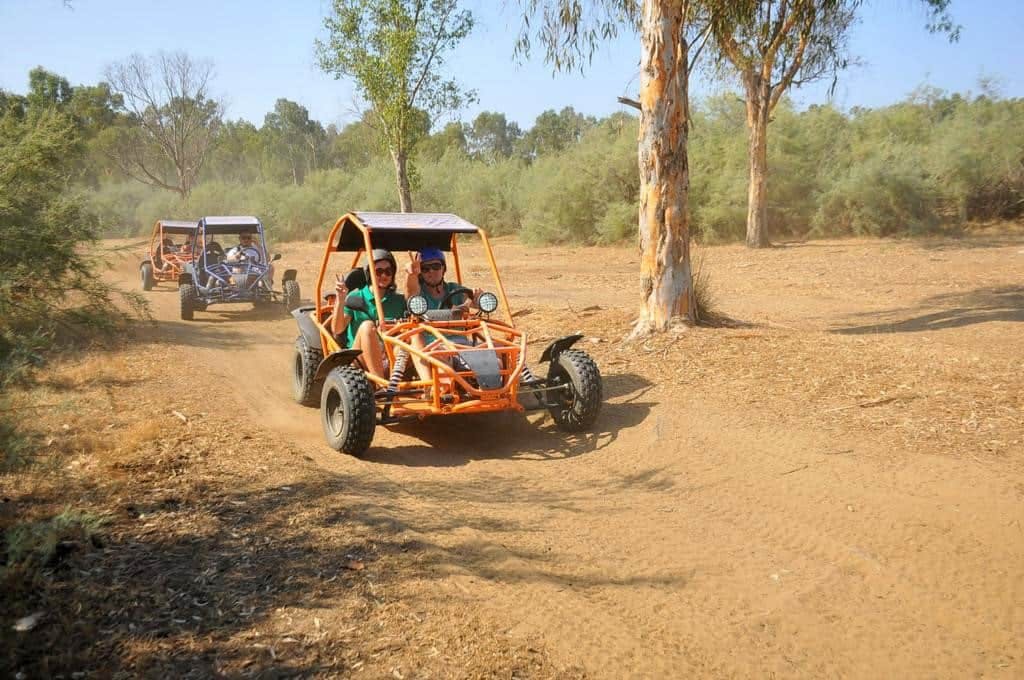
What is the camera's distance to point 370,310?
751 centimetres

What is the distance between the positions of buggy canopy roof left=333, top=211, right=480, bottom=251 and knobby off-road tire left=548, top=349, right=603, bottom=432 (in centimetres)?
144

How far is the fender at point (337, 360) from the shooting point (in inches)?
265

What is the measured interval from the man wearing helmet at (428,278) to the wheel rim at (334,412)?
146 centimetres

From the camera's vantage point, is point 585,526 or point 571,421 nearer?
point 585,526

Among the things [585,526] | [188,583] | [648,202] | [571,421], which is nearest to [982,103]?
[648,202]

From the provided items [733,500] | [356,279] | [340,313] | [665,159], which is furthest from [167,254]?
[733,500]

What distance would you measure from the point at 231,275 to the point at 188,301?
31.8 inches

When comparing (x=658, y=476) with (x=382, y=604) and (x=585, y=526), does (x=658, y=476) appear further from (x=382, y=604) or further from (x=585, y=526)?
(x=382, y=604)

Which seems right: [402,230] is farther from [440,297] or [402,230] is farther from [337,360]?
[337,360]

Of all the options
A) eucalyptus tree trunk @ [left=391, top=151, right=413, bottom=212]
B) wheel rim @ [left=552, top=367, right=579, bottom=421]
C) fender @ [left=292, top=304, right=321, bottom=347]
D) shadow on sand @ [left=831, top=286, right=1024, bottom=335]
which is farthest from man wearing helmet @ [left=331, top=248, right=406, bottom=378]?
eucalyptus tree trunk @ [left=391, top=151, right=413, bottom=212]

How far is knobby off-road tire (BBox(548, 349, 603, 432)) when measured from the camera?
6781 mm

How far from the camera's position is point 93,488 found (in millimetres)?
5117

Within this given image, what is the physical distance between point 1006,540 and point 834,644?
1658mm

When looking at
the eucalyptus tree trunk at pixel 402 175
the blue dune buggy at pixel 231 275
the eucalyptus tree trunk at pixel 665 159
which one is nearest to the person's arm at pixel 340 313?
the eucalyptus tree trunk at pixel 665 159
